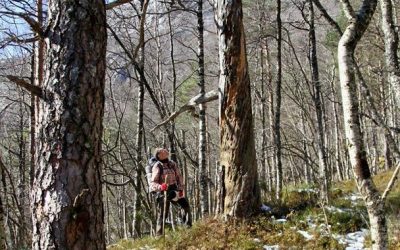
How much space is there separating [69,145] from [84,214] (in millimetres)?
532

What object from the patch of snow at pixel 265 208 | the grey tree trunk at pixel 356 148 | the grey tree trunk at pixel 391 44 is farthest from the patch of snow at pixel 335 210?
the grey tree trunk at pixel 356 148

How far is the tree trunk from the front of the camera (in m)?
3.39

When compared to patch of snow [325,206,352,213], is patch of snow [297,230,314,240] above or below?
below

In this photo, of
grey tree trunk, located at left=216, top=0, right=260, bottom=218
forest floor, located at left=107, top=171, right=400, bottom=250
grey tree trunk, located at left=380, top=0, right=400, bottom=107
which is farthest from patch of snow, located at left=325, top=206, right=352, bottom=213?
grey tree trunk, located at left=380, top=0, right=400, bottom=107

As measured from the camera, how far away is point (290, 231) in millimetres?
6656

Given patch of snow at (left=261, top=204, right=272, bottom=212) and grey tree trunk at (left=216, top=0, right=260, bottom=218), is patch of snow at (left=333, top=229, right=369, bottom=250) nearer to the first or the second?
patch of snow at (left=261, top=204, right=272, bottom=212)

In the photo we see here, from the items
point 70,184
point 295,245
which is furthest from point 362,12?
point 295,245

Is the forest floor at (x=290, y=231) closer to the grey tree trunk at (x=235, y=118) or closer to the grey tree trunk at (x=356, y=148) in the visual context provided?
the grey tree trunk at (x=235, y=118)

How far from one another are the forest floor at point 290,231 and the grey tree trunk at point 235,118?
0.30 meters

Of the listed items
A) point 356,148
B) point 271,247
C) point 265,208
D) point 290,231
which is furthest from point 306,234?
point 356,148

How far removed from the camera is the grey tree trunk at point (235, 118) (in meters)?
6.88

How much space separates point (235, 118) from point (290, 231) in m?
1.85

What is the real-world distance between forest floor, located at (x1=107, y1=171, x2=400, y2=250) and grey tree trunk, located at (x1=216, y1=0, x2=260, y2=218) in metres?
0.30

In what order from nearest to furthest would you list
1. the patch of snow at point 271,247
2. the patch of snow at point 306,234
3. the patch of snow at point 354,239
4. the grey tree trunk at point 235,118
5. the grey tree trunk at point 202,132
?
the patch of snow at point 354,239, the patch of snow at point 271,247, the patch of snow at point 306,234, the grey tree trunk at point 235,118, the grey tree trunk at point 202,132
